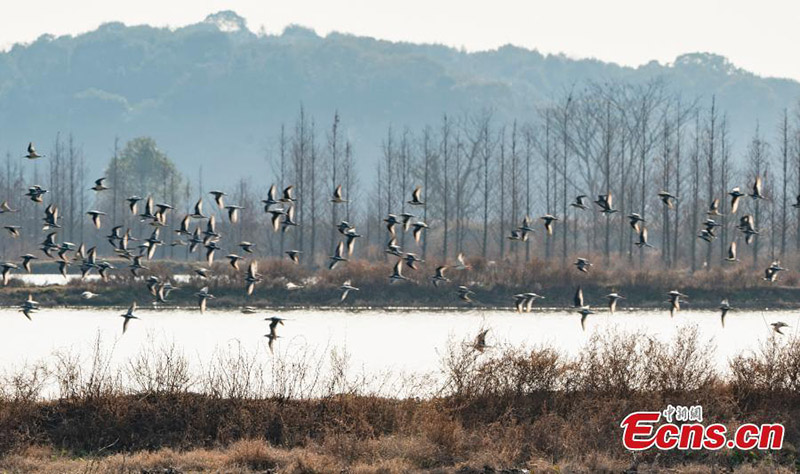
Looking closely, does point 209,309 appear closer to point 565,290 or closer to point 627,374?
point 565,290

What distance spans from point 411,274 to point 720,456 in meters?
41.5

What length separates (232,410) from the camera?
23422mm

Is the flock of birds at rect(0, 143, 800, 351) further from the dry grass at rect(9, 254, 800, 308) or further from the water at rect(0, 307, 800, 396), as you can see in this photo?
the dry grass at rect(9, 254, 800, 308)

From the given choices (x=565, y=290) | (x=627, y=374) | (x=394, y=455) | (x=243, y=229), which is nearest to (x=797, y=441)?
(x=627, y=374)

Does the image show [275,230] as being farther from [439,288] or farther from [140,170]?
[140,170]

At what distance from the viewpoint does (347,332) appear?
48375mm

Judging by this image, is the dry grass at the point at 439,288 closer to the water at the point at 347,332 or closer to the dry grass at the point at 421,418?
the water at the point at 347,332

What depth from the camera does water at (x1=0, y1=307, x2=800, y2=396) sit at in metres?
38.6
